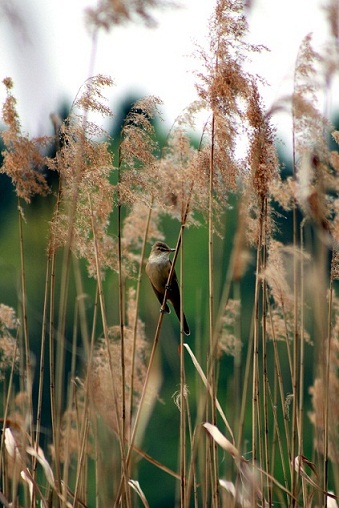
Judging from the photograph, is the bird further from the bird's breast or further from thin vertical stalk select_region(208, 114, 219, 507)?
thin vertical stalk select_region(208, 114, 219, 507)

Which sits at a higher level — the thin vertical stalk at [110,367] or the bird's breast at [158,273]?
the bird's breast at [158,273]

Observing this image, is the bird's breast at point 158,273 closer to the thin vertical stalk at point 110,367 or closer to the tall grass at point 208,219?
the tall grass at point 208,219

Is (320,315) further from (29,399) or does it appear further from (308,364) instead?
(308,364)

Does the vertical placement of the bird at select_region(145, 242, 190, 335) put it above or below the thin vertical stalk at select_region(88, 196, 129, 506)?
above

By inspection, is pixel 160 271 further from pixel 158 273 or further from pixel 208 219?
pixel 208 219

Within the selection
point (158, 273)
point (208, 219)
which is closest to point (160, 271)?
point (158, 273)

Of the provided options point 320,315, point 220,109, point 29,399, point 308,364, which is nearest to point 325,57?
point 220,109

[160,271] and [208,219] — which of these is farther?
[160,271]

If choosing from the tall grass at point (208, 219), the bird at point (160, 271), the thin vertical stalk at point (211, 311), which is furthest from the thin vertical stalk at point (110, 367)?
the bird at point (160, 271)

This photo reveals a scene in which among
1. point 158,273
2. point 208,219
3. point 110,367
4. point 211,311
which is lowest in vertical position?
point 110,367

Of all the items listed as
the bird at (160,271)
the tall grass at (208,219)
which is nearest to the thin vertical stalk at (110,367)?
the tall grass at (208,219)

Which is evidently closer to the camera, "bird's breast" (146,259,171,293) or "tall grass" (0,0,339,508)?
"tall grass" (0,0,339,508)

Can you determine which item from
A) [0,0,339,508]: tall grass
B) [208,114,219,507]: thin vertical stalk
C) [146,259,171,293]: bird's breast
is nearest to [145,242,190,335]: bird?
[146,259,171,293]: bird's breast

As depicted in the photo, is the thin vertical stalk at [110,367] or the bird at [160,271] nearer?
the thin vertical stalk at [110,367]
